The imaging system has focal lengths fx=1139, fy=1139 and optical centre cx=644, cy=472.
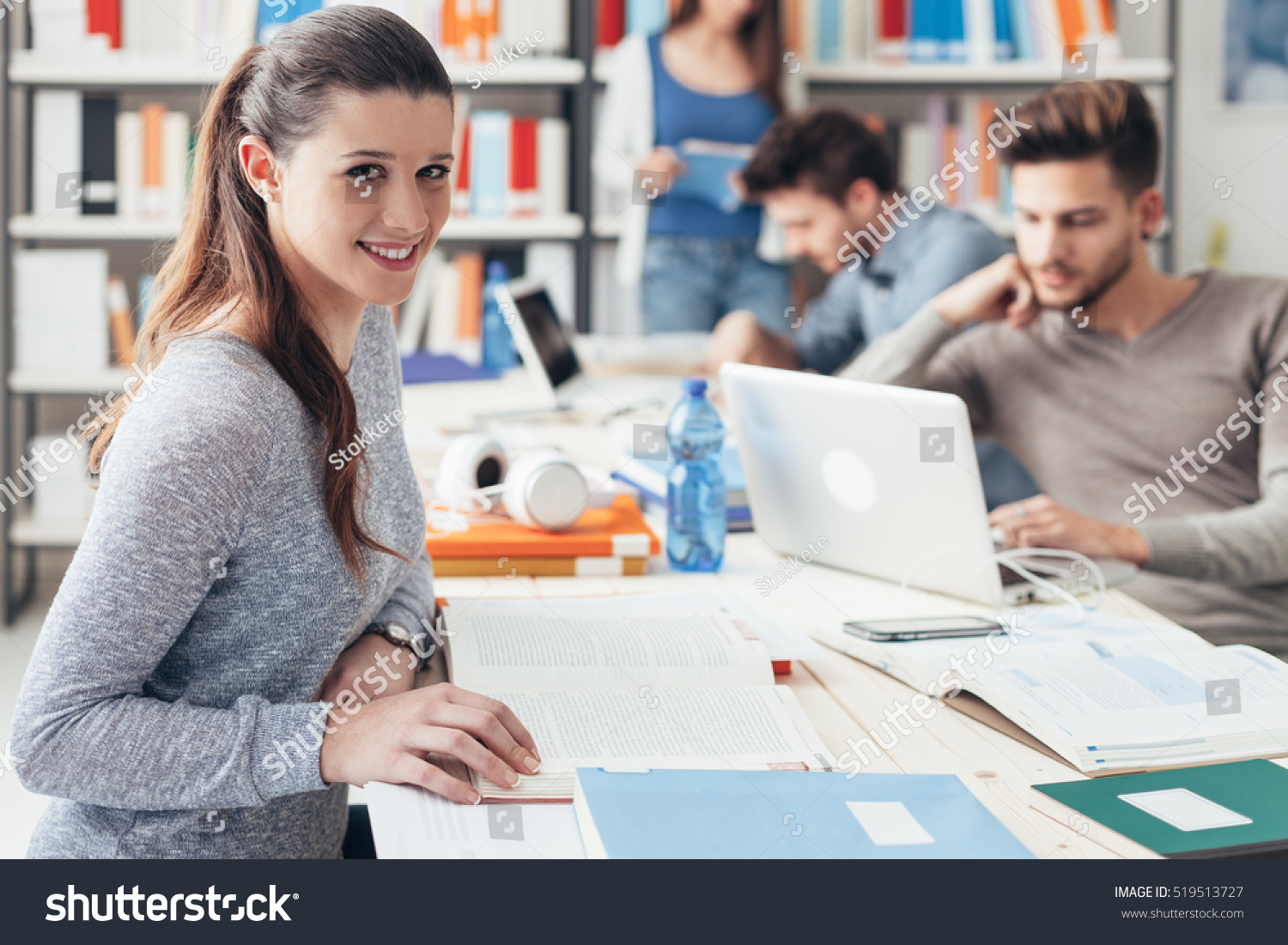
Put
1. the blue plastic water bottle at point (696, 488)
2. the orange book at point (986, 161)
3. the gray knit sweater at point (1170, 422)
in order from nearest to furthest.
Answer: the blue plastic water bottle at point (696, 488) < the gray knit sweater at point (1170, 422) < the orange book at point (986, 161)

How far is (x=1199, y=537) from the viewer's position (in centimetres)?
157

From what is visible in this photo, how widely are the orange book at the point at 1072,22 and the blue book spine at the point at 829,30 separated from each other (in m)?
0.62

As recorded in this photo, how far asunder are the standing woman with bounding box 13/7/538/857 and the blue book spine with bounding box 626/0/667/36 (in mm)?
2343

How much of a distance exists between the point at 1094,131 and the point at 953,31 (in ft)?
5.32

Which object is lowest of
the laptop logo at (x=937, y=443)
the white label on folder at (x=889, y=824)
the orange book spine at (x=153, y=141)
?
the white label on folder at (x=889, y=824)

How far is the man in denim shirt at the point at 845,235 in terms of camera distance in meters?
2.40

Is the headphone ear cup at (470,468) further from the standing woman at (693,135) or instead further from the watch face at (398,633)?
the standing woman at (693,135)

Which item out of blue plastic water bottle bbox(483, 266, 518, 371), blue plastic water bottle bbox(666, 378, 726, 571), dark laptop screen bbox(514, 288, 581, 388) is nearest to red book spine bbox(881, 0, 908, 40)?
blue plastic water bottle bbox(483, 266, 518, 371)

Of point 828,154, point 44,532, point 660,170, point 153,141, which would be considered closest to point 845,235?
point 828,154

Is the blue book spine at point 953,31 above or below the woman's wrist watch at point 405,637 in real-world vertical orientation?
above

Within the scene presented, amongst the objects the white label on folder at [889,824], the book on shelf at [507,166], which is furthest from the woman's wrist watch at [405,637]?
the book on shelf at [507,166]

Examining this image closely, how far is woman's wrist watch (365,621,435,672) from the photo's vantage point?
3.61 feet
